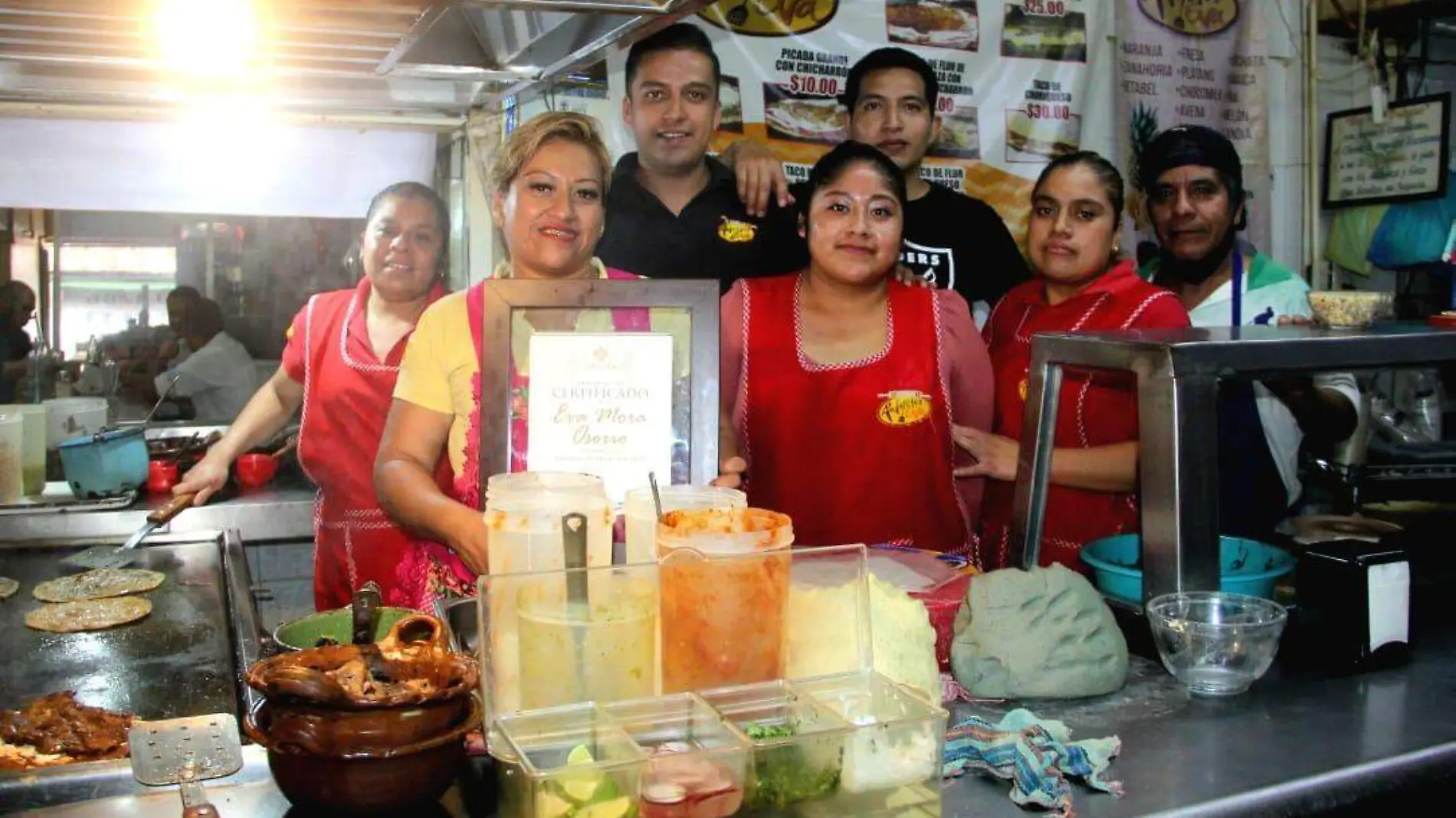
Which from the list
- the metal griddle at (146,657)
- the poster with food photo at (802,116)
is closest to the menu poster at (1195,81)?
the poster with food photo at (802,116)

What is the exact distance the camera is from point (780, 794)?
4.35 feet

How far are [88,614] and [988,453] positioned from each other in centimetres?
220

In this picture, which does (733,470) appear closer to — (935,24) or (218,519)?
(218,519)

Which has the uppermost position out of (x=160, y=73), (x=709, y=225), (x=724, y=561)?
(x=160, y=73)

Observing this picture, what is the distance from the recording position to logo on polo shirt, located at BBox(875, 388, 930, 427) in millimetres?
3164

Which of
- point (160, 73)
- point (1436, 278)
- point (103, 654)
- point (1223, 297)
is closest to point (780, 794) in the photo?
point (103, 654)

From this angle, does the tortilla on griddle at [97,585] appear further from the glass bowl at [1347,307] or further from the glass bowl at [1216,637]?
the glass bowl at [1347,307]

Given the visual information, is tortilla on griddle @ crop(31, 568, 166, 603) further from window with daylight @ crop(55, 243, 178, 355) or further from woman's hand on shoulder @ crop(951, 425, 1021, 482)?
woman's hand on shoulder @ crop(951, 425, 1021, 482)

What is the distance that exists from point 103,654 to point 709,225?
196 cm

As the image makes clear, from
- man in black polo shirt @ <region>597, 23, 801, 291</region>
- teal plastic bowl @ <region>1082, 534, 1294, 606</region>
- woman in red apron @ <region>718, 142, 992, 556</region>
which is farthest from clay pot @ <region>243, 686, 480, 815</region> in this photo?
man in black polo shirt @ <region>597, 23, 801, 291</region>

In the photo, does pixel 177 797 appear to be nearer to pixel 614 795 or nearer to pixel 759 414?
pixel 614 795

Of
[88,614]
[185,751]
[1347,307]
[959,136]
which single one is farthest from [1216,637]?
[959,136]

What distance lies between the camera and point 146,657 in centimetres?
268

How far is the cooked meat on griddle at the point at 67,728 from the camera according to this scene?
212 centimetres
